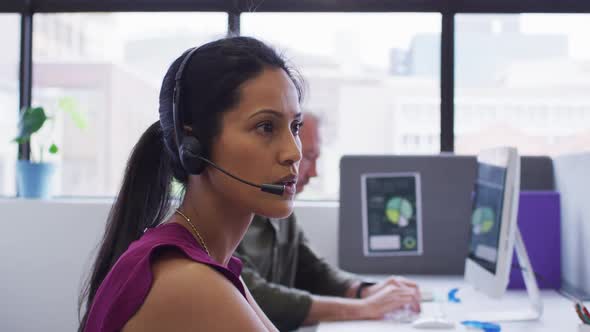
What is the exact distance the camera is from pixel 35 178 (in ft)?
9.46

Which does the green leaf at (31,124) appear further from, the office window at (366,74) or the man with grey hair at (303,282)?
the man with grey hair at (303,282)

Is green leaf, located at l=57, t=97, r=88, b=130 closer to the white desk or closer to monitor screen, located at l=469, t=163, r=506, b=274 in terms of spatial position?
the white desk

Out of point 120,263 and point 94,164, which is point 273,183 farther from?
point 94,164

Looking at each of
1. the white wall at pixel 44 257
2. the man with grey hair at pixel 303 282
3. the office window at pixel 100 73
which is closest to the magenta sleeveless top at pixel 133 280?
the man with grey hair at pixel 303 282

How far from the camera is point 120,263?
30.5 inches

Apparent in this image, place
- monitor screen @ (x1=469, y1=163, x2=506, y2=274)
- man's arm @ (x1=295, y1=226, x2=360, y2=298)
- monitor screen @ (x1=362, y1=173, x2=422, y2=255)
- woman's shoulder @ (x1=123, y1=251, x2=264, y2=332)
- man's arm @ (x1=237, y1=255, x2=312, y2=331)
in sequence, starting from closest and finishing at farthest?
1. woman's shoulder @ (x1=123, y1=251, x2=264, y2=332)
2. monitor screen @ (x1=469, y1=163, x2=506, y2=274)
3. man's arm @ (x1=237, y1=255, x2=312, y2=331)
4. man's arm @ (x1=295, y1=226, x2=360, y2=298)
5. monitor screen @ (x1=362, y1=173, x2=422, y2=255)

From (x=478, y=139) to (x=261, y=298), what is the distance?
1.56 meters

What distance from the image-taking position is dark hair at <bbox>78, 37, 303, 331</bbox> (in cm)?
88

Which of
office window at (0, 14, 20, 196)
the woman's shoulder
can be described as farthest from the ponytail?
office window at (0, 14, 20, 196)

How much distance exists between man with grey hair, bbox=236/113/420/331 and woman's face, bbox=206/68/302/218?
82 centimetres

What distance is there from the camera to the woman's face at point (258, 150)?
33.7 inches

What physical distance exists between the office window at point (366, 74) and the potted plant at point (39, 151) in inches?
36.3

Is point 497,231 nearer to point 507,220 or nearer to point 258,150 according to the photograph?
point 507,220

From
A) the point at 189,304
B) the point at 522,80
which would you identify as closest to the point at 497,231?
the point at 189,304
